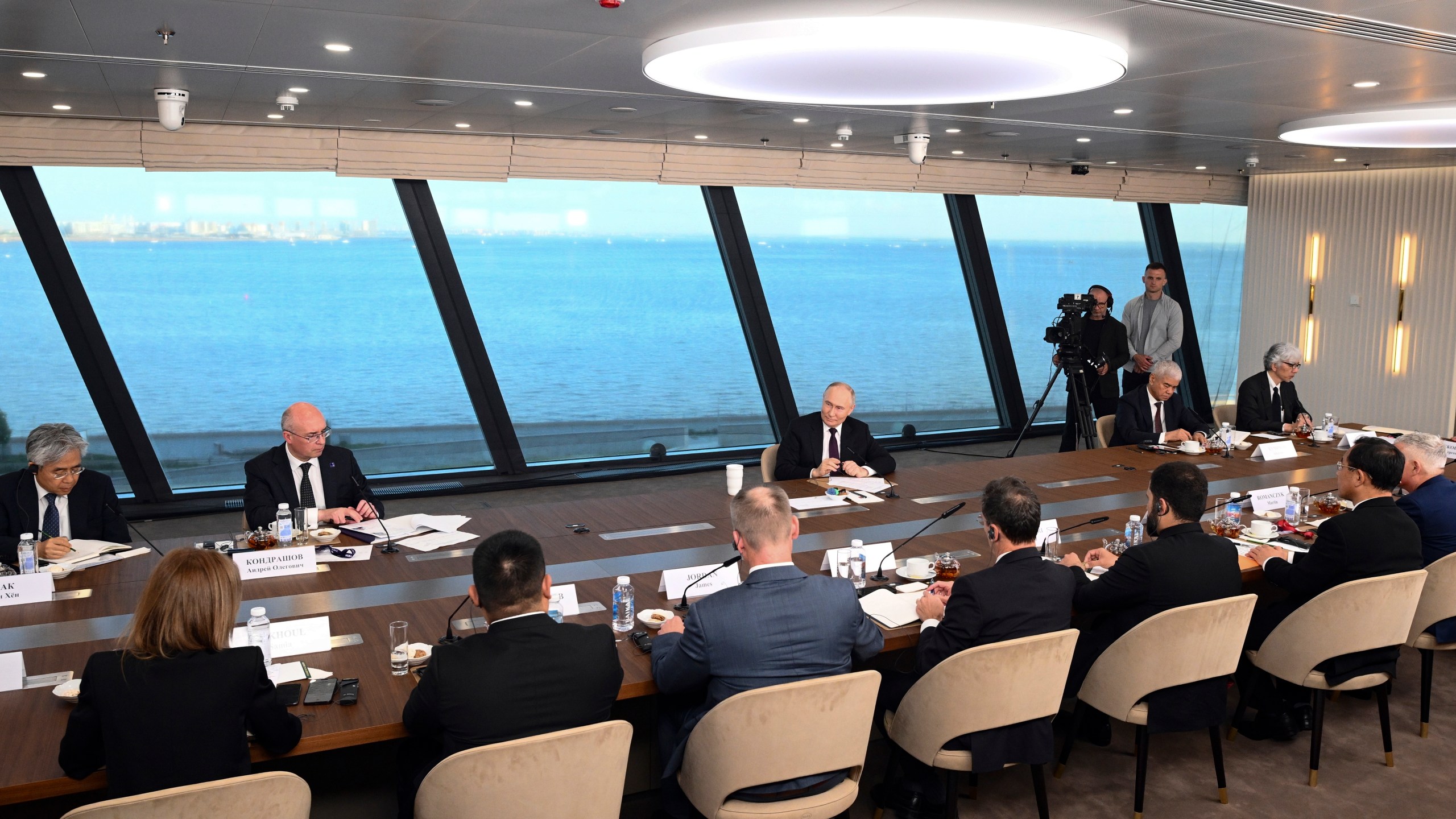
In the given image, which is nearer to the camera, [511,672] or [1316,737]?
[511,672]

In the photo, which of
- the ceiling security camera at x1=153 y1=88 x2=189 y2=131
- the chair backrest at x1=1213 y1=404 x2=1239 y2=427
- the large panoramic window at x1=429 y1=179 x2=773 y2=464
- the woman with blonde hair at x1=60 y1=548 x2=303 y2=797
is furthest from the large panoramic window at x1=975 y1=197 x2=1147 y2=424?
the woman with blonde hair at x1=60 y1=548 x2=303 y2=797

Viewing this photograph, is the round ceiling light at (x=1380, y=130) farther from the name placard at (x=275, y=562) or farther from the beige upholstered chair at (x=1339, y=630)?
the name placard at (x=275, y=562)

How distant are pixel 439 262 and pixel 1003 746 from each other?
6.61 meters

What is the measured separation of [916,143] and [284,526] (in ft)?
16.6

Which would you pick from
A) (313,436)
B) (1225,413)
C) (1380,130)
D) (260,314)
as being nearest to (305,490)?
(313,436)

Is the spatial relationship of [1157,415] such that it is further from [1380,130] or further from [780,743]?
[780,743]

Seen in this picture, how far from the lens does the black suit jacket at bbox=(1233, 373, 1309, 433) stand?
739 cm

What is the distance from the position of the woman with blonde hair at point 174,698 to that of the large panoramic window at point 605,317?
21.6 ft

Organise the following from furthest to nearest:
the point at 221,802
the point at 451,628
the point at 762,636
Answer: the point at 451,628 → the point at 762,636 → the point at 221,802

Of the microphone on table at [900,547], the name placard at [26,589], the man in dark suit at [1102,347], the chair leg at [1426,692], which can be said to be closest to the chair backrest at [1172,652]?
the microphone on table at [900,547]

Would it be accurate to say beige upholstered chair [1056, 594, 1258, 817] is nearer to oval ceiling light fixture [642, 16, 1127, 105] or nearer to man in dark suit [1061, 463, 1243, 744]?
man in dark suit [1061, 463, 1243, 744]

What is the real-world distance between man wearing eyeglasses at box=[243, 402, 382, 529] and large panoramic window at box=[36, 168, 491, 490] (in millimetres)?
3827

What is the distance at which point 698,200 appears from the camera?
969 cm

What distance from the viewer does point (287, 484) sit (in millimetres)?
4797
